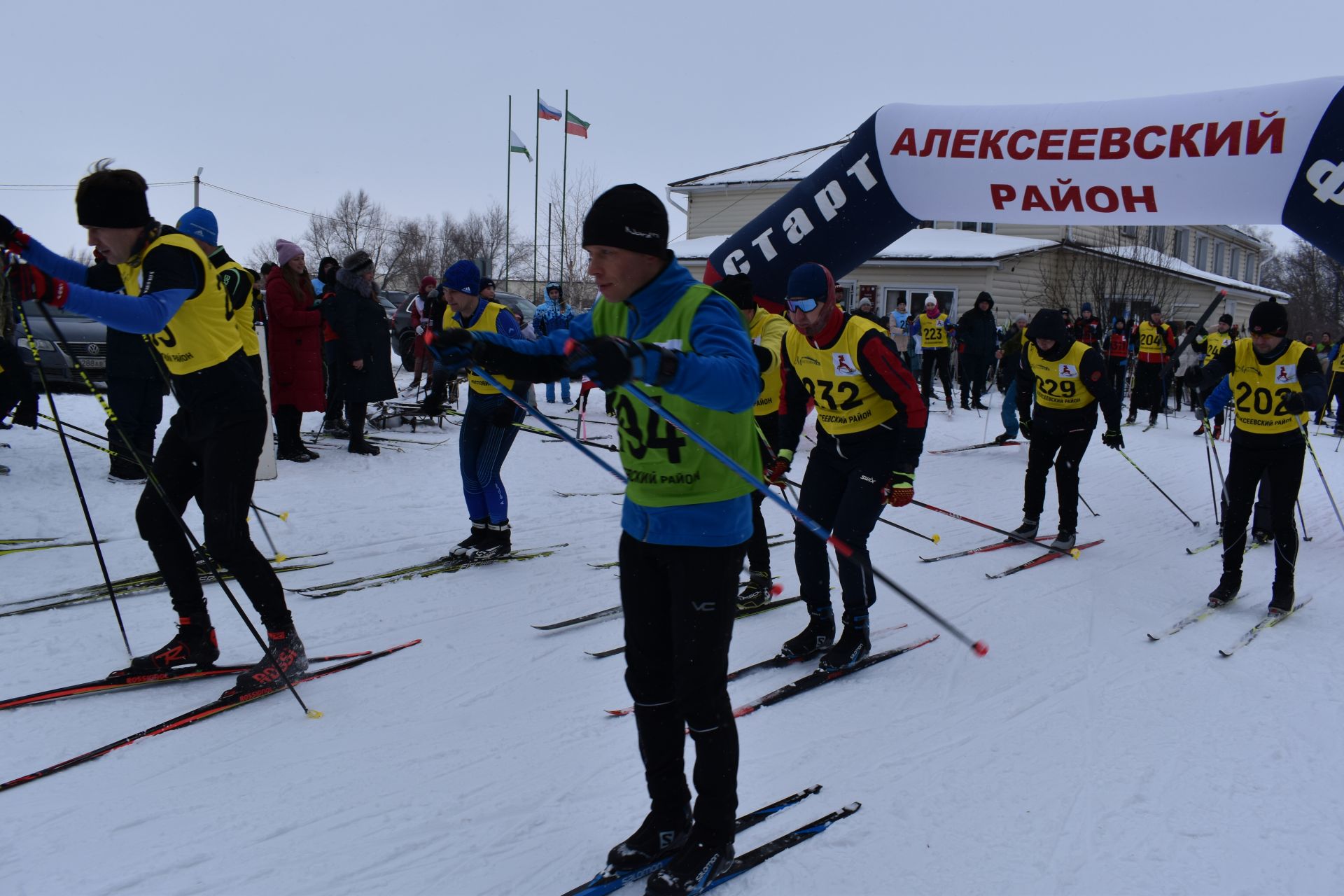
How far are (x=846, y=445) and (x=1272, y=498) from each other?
10.8ft

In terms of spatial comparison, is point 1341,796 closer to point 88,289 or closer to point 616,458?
point 88,289

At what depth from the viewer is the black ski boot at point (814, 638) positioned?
4.49m

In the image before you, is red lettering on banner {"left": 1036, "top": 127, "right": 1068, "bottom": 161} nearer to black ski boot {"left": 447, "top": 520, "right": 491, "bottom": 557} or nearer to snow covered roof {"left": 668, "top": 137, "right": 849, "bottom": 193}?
black ski boot {"left": 447, "top": 520, "right": 491, "bottom": 557}

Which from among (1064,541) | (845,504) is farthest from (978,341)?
(845,504)

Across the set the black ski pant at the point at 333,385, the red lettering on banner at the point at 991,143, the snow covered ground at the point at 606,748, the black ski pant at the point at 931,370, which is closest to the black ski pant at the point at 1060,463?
the snow covered ground at the point at 606,748

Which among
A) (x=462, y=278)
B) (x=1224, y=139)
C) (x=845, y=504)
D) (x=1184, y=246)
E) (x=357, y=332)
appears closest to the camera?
(x=845, y=504)

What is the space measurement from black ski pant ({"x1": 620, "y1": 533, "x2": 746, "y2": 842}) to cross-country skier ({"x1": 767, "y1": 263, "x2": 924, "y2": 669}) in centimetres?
179

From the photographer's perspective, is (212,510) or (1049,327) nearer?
(212,510)

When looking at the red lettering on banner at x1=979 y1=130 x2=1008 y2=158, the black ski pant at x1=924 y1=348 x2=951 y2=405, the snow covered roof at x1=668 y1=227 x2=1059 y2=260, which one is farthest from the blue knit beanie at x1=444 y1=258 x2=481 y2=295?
the snow covered roof at x1=668 y1=227 x2=1059 y2=260

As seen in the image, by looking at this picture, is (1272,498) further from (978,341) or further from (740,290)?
(978,341)

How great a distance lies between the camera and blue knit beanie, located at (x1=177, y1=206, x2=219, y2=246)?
17.4ft

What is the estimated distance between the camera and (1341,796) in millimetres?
3279

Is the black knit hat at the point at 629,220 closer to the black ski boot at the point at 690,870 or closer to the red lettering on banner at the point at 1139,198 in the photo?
the black ski boot at the point at 690,870

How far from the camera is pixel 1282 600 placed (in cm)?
555
